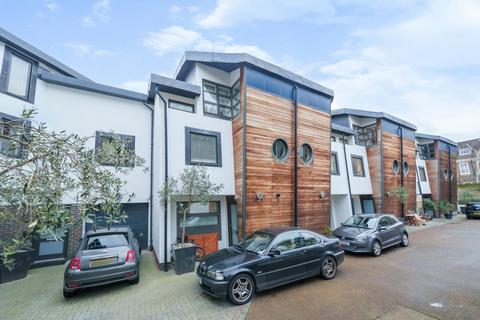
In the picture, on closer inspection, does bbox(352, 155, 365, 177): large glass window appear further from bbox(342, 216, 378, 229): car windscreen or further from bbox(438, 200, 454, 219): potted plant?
bbox(438, 200, 454, 219): potted plant

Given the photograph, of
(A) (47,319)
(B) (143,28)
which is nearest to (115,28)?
(B) (143,28)

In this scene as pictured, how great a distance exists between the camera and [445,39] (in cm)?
782

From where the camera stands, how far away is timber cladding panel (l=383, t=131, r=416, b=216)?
49.0 ft

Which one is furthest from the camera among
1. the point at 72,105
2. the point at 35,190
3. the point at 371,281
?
the point at 72,105

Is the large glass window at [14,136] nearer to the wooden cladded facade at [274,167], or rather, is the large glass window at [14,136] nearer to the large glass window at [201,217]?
the large glass window at [201,217]

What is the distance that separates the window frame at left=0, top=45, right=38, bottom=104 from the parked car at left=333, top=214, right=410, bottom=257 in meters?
12.8

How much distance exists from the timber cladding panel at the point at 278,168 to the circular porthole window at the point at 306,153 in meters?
0.19

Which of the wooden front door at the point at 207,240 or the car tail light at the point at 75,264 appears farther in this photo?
the wooden front door at the point at 207,240

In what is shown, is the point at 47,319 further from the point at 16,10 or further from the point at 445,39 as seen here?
the point at 445,39

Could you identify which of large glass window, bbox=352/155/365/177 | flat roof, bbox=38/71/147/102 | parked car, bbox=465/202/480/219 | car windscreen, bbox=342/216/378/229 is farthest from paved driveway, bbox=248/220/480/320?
parked car, bbox=465/202/480/219

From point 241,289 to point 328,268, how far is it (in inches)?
109

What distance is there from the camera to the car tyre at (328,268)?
6012mm

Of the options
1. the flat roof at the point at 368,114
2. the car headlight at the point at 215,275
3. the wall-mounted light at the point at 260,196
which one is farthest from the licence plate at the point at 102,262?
the flat roof at the point at 368,114

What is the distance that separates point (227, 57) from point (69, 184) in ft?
24.7
